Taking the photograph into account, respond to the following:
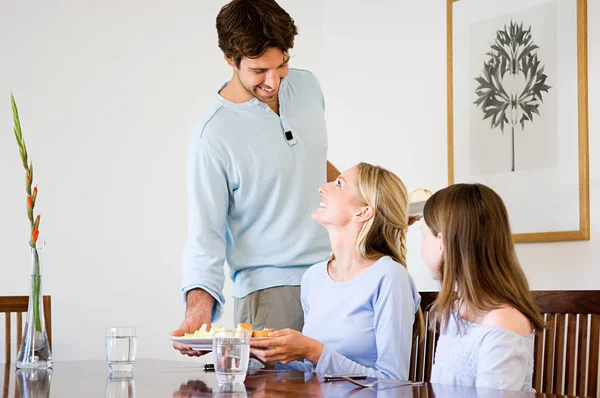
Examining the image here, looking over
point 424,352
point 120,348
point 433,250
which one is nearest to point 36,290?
point 120,348

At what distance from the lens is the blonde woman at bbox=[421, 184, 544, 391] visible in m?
1.58

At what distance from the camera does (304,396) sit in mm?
1226

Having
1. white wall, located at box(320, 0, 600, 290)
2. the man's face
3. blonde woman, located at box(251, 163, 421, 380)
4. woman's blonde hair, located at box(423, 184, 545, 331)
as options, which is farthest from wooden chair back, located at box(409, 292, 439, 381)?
white wall, located at box(320, 0, 600, 290)

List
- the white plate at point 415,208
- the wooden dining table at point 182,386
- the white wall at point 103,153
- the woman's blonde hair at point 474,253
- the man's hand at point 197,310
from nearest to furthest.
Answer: the wooden dining table at point 182,386
the woman's blonde hair at point 474,253
the man's hand at point 197,310
the white plate at point 415,208
the white wall at point 103,153

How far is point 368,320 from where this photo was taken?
2.01m

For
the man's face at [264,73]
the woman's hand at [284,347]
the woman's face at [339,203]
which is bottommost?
the woman's hand at [284,347]

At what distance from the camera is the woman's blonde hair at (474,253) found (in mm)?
1691

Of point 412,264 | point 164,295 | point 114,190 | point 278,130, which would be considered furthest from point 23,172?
point 412,264

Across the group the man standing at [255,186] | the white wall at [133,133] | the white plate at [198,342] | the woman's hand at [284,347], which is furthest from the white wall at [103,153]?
the woman's hand at [284,347]

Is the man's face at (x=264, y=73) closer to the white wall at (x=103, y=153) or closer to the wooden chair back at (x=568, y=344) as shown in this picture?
the wooden chair back at (x=568, y=344)

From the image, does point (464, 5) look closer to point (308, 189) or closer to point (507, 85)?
point (507, 85)

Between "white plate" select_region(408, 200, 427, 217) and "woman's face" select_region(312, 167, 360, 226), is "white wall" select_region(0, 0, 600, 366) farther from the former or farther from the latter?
"woman's face" select_region(312, 167, 360, 226)

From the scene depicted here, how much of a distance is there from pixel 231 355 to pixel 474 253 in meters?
0.60

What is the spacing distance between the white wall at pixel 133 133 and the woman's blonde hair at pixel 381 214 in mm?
867
